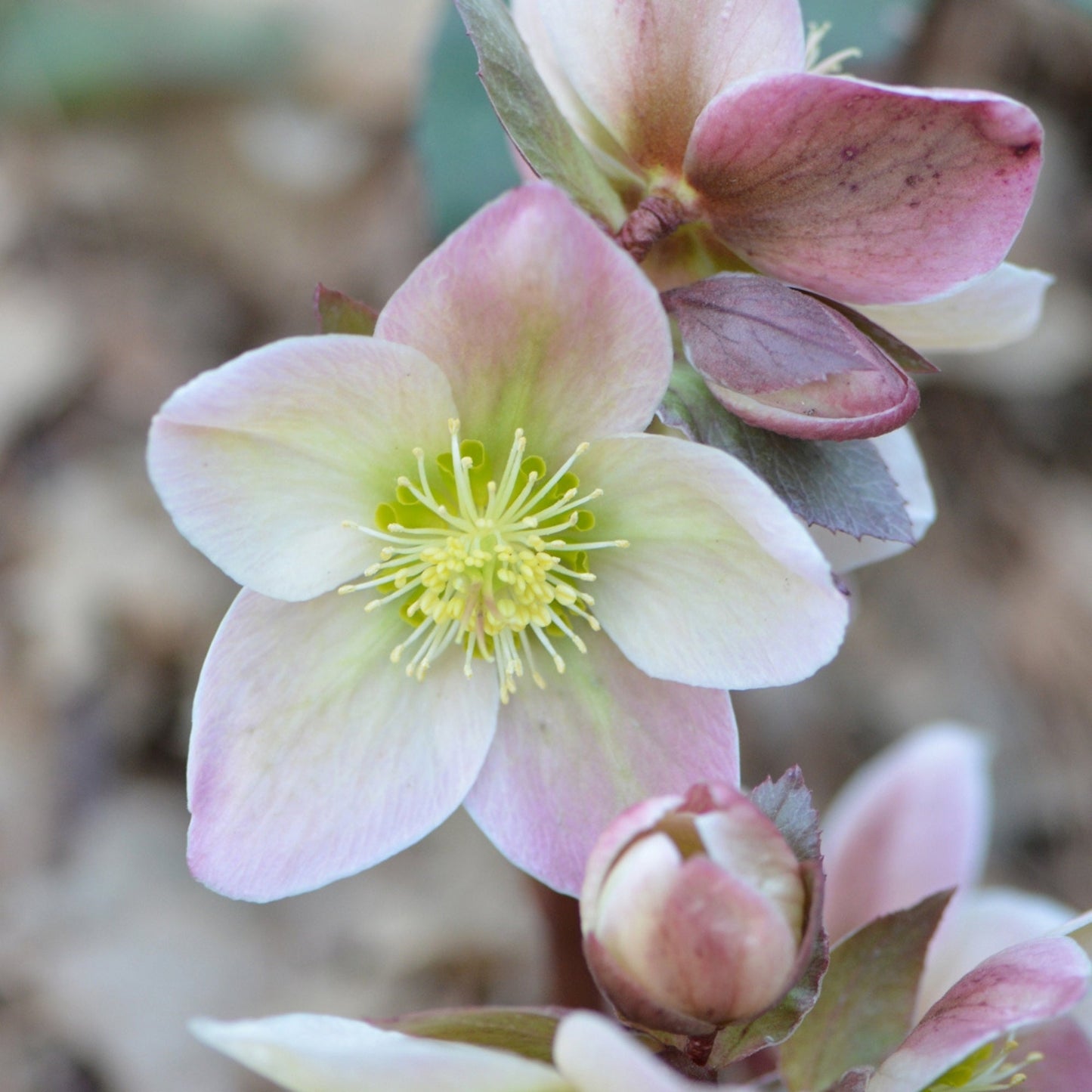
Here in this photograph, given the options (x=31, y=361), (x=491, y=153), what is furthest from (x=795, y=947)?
(x=31, y=361)

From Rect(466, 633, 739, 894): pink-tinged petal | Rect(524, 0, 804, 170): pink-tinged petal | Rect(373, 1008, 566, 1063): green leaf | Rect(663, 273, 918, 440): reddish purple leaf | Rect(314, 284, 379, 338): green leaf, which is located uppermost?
Rect(524, 0, 804, 170): pink-tinged petal

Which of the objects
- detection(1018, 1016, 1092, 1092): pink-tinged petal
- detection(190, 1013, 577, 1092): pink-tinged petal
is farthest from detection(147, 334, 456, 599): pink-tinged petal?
detection(1018, 1016, 1092, 1092): pink-tinged petal

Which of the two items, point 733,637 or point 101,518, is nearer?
point 733,637

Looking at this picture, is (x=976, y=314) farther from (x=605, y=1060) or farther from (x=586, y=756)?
(x=605, y=1060)

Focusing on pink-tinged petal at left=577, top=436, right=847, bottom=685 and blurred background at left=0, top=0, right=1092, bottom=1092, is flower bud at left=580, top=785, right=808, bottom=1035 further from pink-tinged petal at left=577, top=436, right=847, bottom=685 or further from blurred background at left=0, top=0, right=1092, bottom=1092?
blurred background at left=0, top=0, right=1092, bottom=1092

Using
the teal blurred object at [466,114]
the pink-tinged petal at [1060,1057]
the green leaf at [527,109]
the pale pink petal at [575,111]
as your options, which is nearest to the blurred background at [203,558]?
the teal blurred object at [466,114]

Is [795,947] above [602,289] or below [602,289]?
below

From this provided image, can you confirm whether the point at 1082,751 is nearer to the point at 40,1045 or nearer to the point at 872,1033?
the point at 872,1033

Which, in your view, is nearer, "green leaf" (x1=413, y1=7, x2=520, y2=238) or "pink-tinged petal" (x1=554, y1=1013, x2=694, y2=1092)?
"pink-tinged petal" (x1=554, y1=1013, x2=694, y2=1092)
